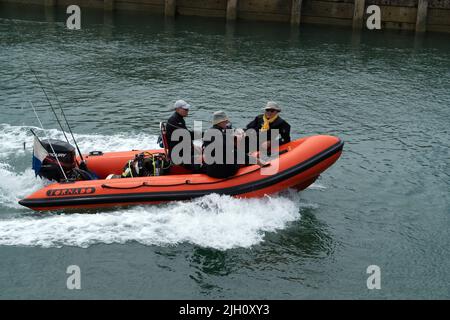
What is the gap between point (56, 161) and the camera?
905 centimetres

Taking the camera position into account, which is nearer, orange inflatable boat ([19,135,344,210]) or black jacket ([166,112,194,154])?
orange inflatable boat ([19,135,344,210])

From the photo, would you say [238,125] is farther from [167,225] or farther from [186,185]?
[167,225]

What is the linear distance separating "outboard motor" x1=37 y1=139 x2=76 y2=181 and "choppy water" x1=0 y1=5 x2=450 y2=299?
669mm

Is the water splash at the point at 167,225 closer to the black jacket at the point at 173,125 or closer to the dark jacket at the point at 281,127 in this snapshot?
the black jacket at the point at 173,125

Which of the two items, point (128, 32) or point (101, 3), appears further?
point (101, 3)

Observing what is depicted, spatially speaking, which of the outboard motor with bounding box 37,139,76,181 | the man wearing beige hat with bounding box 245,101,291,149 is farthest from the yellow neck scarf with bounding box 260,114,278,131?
the outboard motor with bounding box 37,139,76,181

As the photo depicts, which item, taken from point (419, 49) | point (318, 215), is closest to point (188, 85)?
point (318, 215)

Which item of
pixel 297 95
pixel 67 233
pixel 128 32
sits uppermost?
pixel 128 32

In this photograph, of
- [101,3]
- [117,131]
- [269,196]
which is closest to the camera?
[269,196]

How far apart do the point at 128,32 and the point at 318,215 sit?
14.9 meters

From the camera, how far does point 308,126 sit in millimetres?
13680

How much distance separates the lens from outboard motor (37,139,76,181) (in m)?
9.05

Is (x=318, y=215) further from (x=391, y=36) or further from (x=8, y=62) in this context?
(x=391, y=36)

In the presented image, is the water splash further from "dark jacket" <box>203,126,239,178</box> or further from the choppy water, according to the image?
"dark jacket" <box>203,126,239,178</box>
